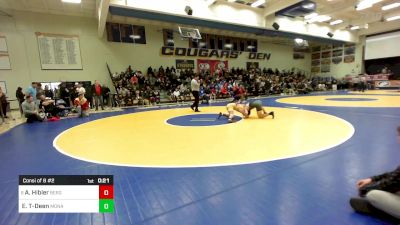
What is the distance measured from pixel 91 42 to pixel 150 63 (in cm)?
391

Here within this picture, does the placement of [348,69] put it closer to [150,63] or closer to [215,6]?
[215,6]

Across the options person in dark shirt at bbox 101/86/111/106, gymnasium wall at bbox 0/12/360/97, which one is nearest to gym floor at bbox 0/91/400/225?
person in dark shirt at bbox 101/86/111/106

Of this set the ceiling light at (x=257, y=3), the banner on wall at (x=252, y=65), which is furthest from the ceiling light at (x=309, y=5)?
the banner on wall at (x=252, y=65)

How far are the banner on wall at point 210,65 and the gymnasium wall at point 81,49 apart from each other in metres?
1.96

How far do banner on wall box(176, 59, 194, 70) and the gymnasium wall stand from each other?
459 mm

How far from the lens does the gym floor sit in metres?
2.02

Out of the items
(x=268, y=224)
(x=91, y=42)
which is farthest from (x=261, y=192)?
(x=91, y=42)

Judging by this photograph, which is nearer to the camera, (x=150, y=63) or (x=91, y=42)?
(x=91, y=42)

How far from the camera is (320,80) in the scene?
23000 mm

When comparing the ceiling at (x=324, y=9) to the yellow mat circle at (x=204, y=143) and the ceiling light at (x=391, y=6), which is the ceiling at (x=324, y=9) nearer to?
the ceiling light at (x=391, y=6)

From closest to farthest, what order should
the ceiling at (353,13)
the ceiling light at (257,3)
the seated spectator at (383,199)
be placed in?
the seated spectator at (383,199)
the ceiling light at (257,3)
the ceiling at (353,13)

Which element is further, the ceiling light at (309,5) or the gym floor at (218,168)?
the ceiling light at (309,5)

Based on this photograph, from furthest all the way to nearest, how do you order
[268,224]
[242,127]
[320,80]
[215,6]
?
[320,80] → [215,6] → [242,127] → [268,224]
